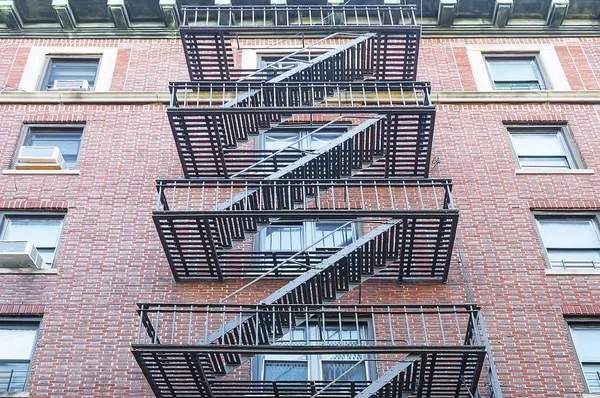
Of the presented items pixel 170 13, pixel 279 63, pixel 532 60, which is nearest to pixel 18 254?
pixel 279 63

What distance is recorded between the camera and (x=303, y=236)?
776 inches

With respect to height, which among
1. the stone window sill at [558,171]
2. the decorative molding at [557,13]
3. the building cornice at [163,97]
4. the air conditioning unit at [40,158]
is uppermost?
the decorative molding at [557,13]

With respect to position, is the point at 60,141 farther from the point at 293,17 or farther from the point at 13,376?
the point at 293,17

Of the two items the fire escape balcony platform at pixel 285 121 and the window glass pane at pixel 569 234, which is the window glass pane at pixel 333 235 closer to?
the fire escape balcony platform at pixel 285 121

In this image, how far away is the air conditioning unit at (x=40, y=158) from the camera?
67.4 ft

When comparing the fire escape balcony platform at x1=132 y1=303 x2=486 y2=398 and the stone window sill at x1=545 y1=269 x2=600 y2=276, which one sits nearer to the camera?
the fire escape balcony platform at x1=132 y1=303 x2=486 y2=398

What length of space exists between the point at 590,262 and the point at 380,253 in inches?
170

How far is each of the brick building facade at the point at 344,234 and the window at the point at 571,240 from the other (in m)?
0.04

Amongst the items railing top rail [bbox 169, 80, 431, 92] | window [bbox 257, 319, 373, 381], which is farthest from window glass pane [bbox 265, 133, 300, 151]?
window [bbox 257, 319, 373, 381]

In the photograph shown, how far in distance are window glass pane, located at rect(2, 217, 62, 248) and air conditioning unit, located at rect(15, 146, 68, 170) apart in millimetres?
1229

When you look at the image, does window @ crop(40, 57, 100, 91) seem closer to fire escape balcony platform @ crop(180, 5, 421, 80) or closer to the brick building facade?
the brick building facade

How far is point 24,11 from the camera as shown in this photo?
24.9 m

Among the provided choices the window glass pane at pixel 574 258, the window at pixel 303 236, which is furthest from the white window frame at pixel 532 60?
the window at pixel 303 236

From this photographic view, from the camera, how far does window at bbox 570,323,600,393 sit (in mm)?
16953
